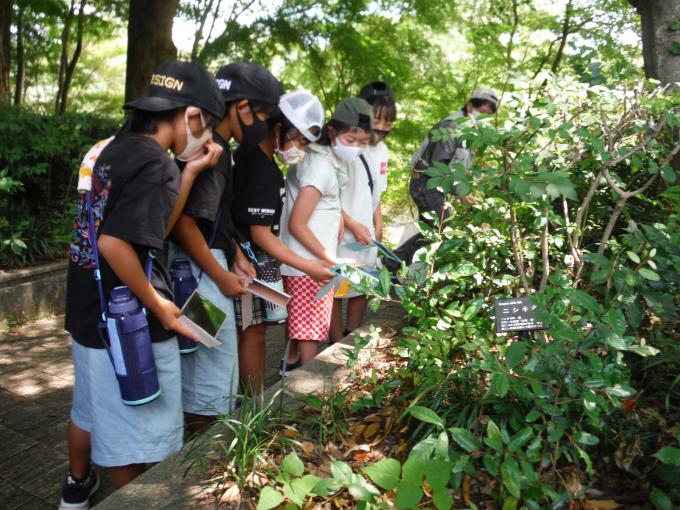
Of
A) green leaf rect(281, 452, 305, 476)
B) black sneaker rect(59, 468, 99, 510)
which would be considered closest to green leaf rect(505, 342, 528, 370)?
green leaf rect(281, 452, 305, 476)

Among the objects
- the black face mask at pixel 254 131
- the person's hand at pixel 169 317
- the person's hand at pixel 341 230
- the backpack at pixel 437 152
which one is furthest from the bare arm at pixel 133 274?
the backpack at pixel 437 152

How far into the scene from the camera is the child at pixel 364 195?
12.9 feet

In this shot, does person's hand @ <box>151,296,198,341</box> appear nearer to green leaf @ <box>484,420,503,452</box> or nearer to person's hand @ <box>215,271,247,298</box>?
person's hand @ <box>215,271,247,298</box>

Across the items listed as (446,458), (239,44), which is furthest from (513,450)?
(239,44)

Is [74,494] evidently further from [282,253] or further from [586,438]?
[586,438]

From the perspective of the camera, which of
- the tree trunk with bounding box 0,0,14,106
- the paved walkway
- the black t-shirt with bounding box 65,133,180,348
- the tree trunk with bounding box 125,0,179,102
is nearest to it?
the black t-shirt with bounding box 65,133,180,348

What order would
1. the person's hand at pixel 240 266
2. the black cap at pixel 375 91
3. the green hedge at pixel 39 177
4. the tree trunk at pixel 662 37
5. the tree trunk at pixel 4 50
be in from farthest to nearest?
the tree trunk at pixel 4 50, the green hedge at pixel 39 177, the black cap at pixel 375 91, the tree trunk at pixel 662 37, the person's hand at pixel 240 266

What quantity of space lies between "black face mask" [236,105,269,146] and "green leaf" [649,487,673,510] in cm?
213

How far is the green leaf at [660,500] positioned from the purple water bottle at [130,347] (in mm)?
1732

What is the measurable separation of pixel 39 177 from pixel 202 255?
4.12 metres

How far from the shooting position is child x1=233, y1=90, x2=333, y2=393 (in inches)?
117

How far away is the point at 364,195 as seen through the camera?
13.2 feet

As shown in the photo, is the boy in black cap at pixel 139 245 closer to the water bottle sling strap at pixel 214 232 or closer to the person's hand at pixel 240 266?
the water bottle sling strap at pixel 214 232

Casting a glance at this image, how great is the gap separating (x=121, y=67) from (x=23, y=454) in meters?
23.7
